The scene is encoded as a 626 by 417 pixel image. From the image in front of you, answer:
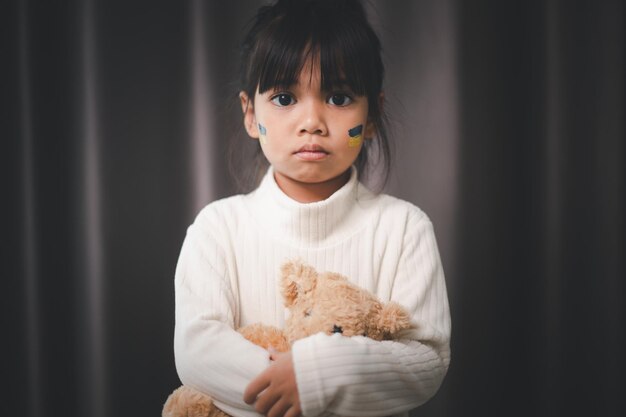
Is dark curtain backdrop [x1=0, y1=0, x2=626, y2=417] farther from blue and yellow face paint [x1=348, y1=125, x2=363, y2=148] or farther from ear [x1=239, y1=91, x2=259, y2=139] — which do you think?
blue and yellow face paint [x1=348, y1=125, x2=363, y2=148]

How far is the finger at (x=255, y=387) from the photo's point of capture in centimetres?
87

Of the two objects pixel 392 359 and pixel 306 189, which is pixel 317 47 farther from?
pixel 392 359

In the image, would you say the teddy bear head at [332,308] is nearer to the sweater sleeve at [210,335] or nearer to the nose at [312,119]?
the sweater sleeve at [210,335]

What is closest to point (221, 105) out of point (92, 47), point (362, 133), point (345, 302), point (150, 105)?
point (150, 105)

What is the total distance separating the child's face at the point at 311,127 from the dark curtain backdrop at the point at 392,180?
0.43 meters

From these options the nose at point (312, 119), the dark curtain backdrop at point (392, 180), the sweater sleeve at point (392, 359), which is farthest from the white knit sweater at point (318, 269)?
the dark curtain backdrop at point (392, 180)

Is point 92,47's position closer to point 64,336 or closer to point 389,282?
point 64,336

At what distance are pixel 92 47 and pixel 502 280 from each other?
1.05 metres

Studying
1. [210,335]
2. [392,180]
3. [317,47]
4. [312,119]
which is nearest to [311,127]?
[312,119]

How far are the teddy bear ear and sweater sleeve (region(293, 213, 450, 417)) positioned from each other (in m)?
0.07

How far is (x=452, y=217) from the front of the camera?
1.50 metres

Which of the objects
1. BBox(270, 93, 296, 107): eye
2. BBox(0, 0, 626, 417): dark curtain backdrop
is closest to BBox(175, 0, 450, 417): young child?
BBox(270, 93, 296, 107): eye

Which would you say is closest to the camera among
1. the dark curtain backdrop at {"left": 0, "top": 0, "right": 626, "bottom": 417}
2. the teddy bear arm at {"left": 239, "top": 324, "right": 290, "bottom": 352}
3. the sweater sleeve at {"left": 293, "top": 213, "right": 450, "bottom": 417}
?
the sweater sleeve at {"left": 293, "top": 213, "right": 450, "bottom": 417}

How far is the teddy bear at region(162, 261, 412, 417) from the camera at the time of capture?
0.86 metres
